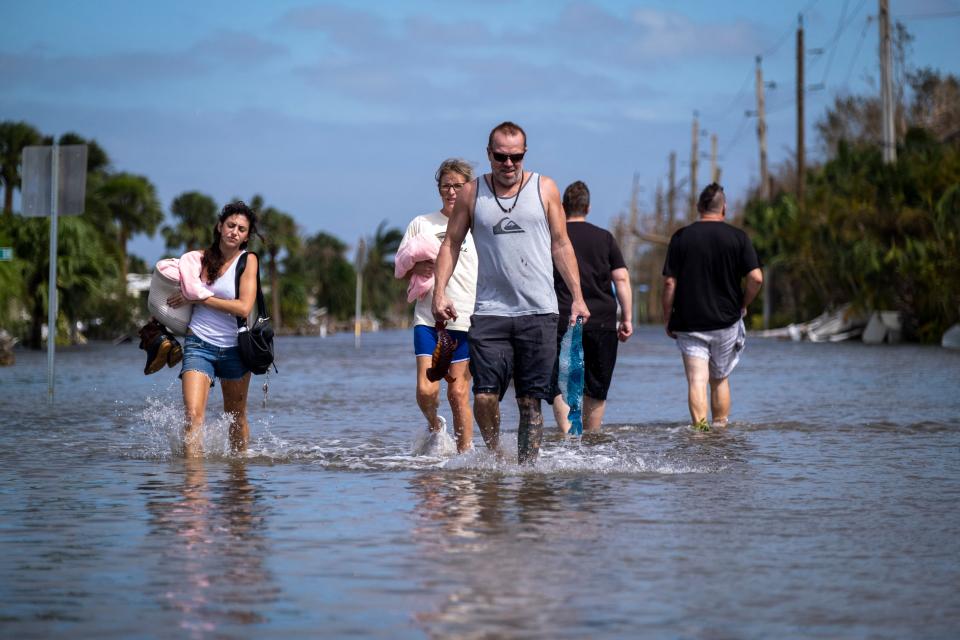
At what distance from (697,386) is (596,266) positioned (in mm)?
1403

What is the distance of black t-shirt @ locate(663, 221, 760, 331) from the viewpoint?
1243 centimetres

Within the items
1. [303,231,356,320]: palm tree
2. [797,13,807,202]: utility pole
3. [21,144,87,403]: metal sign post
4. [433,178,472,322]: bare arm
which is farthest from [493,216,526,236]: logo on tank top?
[303,231,356,320]: palm tree

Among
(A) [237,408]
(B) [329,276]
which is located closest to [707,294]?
(A) [237,408]

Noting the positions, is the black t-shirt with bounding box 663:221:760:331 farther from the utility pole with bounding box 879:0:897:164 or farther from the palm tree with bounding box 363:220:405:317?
the palm tree with bounding box 363:220:405:317

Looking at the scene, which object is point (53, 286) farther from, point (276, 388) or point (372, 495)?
point (372, 495)

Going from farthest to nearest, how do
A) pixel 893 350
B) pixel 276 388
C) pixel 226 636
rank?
pixel 893 350 → pixel 276 388 → pixel 226 636

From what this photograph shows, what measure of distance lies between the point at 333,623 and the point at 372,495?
10.6ft

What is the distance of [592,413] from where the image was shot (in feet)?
40.0

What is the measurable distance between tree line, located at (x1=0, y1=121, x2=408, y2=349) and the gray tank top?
Answer: 1613 mm

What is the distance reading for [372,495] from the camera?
818cm

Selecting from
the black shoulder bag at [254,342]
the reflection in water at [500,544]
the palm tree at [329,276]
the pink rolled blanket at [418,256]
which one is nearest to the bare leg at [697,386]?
the pink rolled blanket at [418,256]

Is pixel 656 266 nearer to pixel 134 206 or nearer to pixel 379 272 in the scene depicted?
pixel 379 272

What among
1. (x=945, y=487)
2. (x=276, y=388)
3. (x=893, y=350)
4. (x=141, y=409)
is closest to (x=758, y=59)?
(x=893, y=350)

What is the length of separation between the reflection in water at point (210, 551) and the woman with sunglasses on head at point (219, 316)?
768 mm
